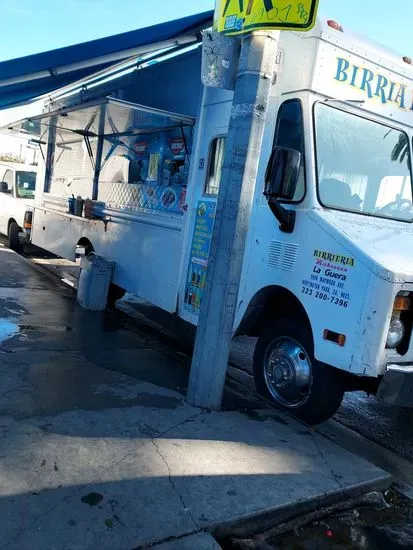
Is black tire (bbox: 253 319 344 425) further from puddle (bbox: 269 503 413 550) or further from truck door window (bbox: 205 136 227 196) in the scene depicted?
truck door window (bbox: 205 136 227 196)

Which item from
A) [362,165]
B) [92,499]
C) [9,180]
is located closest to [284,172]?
[362,165]

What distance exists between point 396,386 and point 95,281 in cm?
471

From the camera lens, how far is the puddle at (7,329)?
548 cm

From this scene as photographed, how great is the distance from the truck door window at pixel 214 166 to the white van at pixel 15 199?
690cm

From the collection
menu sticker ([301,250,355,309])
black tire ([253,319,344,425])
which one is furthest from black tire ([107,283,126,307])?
menu sticker ([301,250,355,309])

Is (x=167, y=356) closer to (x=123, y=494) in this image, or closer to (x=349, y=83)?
(x=123, y=494)

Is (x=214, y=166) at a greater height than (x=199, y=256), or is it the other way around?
(x=214, y=166)

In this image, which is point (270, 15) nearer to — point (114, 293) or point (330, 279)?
point (330, 279)

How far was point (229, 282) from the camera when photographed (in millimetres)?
4027

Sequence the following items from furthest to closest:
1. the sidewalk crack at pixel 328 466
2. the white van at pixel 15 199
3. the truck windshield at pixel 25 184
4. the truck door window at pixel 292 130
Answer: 1. the truck windshield at pixel 25 184
2. the white van at pixel 15 199
3. the truck door window at pixel 292 130
4. the sidewalk crack at pixel 328 466

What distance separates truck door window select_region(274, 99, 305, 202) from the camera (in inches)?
168

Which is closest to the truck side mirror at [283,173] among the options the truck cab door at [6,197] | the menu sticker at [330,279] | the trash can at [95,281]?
the menu sticker at [330,279]

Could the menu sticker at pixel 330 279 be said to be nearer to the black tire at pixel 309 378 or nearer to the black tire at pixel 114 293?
the black tire at pixel 309 378

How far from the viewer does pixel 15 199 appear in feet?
38.5
